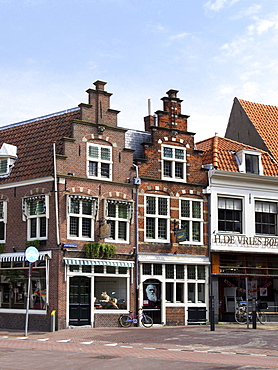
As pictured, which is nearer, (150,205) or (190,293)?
(150,205)

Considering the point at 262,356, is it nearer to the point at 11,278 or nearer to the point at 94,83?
the point at 11,278

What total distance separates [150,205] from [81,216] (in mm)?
4090

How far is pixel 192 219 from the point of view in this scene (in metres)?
31.5

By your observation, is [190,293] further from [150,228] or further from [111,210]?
[111,210]

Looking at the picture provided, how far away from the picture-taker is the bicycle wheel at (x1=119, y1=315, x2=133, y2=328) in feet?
91.5

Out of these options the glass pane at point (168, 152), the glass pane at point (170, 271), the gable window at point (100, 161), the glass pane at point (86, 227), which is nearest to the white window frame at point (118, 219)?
the glass pane at point (86, 227)

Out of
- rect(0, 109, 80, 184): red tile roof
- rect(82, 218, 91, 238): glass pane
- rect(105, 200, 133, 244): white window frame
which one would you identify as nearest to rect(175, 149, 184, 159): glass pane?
rect(105, 200, 133, 244): white window frame

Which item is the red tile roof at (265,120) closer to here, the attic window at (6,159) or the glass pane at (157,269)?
the glass pane at (157,269)

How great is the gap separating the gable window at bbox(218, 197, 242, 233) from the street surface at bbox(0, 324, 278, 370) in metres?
6.86

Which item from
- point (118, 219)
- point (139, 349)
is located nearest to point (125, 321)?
point (118, 219)

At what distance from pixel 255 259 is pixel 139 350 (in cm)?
1583

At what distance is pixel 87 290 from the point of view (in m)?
27.8

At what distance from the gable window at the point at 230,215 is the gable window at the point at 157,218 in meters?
3.23

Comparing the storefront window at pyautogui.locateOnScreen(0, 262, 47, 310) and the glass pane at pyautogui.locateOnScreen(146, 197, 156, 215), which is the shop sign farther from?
the storefront window at pyautogui.locateOnScreen(0, 262, 47, 310)
